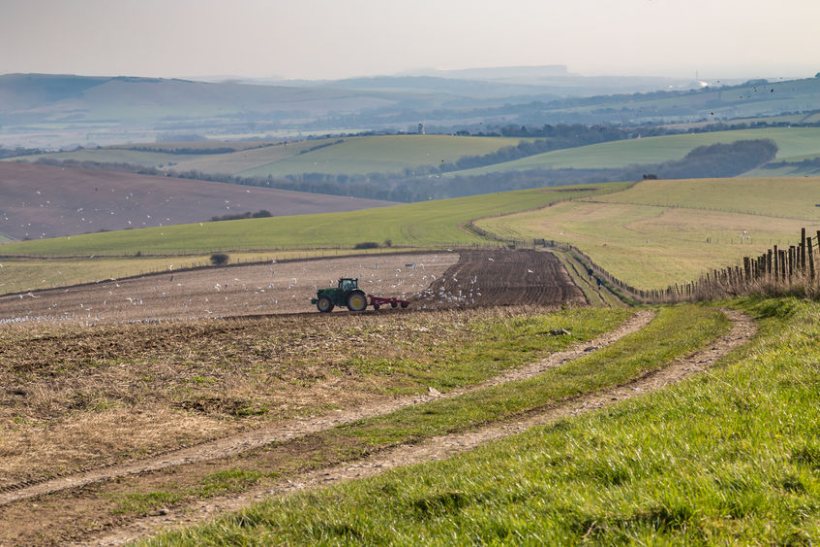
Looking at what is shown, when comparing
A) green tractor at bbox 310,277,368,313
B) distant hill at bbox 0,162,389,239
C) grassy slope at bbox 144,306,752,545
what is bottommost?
distant hill at bbox 0,162,389,239

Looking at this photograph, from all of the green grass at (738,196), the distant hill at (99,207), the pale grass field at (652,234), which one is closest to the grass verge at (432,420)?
the pale grass field at (652,234)

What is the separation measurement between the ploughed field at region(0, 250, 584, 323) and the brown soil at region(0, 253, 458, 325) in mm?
67

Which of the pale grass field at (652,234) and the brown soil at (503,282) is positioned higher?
the brown soil at (503,282)

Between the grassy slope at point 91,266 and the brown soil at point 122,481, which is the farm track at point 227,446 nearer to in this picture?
the brown soil at point 122,481

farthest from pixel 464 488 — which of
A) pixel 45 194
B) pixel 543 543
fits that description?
pixel 45 194

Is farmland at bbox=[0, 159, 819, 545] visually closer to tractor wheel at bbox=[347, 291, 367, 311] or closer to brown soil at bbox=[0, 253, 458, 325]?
tractor wheel at bbox=[347, 291, 367, 311]

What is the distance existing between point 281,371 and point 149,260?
86942 mm

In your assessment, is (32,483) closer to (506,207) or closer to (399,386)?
(399,386)

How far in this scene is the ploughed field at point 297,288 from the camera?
63656 mm

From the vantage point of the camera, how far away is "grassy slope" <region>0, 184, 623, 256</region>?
401 feet

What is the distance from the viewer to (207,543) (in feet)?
34.9

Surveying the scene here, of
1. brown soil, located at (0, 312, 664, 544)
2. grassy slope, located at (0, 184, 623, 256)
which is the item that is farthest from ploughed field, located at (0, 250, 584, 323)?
brown soil, located at (0, 312, 664, 544)

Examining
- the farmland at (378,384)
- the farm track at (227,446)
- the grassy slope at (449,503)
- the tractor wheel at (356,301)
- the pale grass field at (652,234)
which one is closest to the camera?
the grassy slope at (449,503)

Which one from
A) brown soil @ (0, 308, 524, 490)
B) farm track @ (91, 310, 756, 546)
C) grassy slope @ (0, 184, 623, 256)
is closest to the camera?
farm track @ (91, 310, 756, 546)
